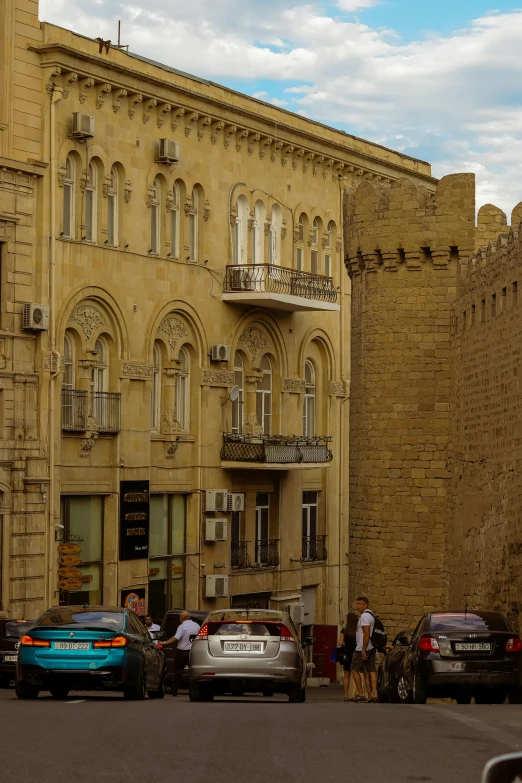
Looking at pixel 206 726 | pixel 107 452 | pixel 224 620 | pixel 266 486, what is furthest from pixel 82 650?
pixel 266 486

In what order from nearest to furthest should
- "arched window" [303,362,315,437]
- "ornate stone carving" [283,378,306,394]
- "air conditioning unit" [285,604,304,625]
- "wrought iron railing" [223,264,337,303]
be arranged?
"wrought iron railing" [223,264,337,303]
"air conditioning unit" [285,604,304,625]
"ornate stone carving" [283,378,306,394]
"arched window" [303,362,315,437]

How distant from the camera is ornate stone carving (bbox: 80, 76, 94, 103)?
116 ft

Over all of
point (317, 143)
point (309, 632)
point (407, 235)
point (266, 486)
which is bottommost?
point (309, 632)

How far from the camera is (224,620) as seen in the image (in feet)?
61.9

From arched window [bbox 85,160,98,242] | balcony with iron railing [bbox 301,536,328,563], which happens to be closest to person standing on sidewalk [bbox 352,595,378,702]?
arched window [bbox 85,160,98,242]

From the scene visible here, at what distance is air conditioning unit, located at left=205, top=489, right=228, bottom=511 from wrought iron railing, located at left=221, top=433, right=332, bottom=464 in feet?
3.27

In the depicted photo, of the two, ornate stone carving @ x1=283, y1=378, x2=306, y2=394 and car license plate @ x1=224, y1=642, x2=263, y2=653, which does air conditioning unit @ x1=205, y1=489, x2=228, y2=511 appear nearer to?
ornate stone carving @ x1=283, y1=378, x2=306, y2=394

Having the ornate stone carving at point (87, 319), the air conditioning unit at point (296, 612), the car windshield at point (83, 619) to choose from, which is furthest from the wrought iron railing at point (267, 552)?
the car windshield at point (83, 619)

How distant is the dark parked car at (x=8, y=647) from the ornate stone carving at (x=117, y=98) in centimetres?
1404

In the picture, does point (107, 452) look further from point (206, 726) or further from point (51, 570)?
point (206, 726)

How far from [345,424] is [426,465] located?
16.9 metres

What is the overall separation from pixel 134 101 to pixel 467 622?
21341 mm

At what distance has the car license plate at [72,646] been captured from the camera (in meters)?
17.9

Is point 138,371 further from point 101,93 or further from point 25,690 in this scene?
point 25,690
